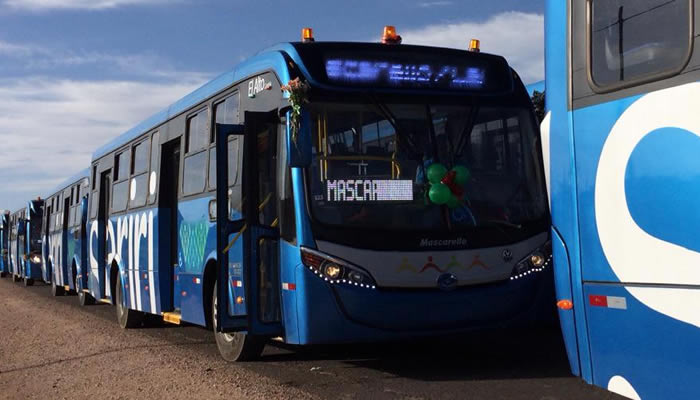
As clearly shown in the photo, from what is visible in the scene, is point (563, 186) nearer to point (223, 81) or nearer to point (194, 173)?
point (223, 81)

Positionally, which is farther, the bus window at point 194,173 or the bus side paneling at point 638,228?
the bus window at point 194,173

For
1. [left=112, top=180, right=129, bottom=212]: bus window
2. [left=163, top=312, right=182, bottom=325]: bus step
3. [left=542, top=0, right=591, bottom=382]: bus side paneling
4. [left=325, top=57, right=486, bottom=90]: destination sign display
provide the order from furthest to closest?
[left=112, top=180, right=129, bottom=212]: bus window < [left=163, top=312, right=182, bottom=325]: bus step < [left=325, top=57, right=486, bottom=90]: destination sign display < [left=542, top=0, right=591, bottom=382]: bus side paneling

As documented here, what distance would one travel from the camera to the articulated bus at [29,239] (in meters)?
35.3

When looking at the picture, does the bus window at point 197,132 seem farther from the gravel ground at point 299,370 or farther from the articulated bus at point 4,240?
the articulated bus at point 4,240

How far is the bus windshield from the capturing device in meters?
7.84

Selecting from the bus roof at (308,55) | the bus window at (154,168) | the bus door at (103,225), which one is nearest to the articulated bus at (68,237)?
the bus door at (103,225)

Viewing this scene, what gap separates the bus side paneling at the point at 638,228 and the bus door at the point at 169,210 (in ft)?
26.8

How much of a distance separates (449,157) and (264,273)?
2098 millimetres

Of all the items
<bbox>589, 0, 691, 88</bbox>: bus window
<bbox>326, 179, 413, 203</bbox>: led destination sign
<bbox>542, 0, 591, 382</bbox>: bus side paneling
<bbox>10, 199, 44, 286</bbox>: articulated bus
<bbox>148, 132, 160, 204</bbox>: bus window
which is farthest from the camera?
<bbox>10, 199, 44, 286</bbox>: articulated bus

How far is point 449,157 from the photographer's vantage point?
8102mm

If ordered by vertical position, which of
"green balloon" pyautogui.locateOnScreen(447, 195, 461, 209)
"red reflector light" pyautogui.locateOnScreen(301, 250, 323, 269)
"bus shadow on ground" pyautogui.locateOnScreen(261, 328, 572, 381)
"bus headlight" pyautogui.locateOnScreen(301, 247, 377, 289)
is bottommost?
"bus shadow on ground" pyautogui.locateOnScreen(261, 328, 572, 381)

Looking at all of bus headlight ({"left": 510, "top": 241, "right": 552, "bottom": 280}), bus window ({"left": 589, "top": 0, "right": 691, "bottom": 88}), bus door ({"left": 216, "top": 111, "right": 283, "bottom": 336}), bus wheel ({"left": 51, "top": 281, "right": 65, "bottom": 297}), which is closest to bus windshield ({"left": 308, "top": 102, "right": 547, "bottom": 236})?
bus headlight ({"left": 510, "top": 241, "right": 552, "bottom": 280})

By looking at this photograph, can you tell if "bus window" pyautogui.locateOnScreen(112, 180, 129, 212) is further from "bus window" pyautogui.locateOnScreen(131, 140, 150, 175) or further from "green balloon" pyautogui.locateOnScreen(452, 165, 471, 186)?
"green balloon" pyautogui.locateOnScreen(452, 165, 471, 186)

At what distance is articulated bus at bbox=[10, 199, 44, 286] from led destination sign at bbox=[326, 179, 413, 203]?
1174 inches
